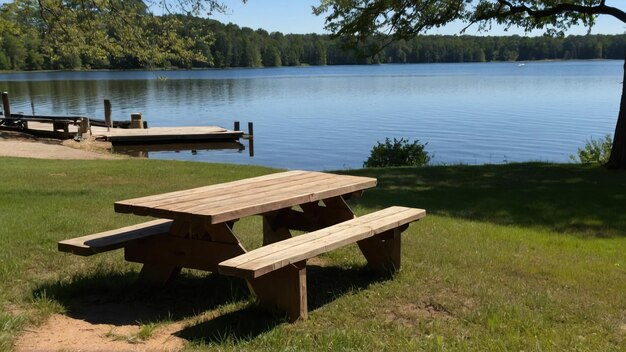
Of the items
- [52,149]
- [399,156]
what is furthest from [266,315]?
[52,149]

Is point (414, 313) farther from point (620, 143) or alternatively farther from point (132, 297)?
point (620, 143)

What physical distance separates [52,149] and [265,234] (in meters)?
19.1

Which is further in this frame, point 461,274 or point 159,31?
point 159,31

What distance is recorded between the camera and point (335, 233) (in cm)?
445

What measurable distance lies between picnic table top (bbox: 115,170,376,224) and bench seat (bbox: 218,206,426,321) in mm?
278

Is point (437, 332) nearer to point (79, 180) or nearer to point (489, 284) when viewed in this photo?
point (489, 284)

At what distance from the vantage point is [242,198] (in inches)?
174

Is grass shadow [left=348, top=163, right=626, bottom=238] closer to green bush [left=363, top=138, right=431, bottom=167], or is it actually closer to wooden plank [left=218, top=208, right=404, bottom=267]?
green bush [left=363, top=138, right=431, bottom=167]

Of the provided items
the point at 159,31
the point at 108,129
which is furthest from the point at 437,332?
the point at 108,129

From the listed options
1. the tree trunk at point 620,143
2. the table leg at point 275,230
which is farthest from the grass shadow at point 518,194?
the table leg at point 275,230

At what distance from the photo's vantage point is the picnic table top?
3949 millimetres

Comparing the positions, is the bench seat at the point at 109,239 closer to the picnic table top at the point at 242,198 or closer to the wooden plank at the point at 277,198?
the picnic table top at the point at 242,198

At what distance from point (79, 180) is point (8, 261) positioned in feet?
21.9

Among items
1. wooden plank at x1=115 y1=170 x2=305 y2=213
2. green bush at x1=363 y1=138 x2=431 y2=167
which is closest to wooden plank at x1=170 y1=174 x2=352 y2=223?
wooden plank at x1=115 y1=170 x2=305 y2=213
